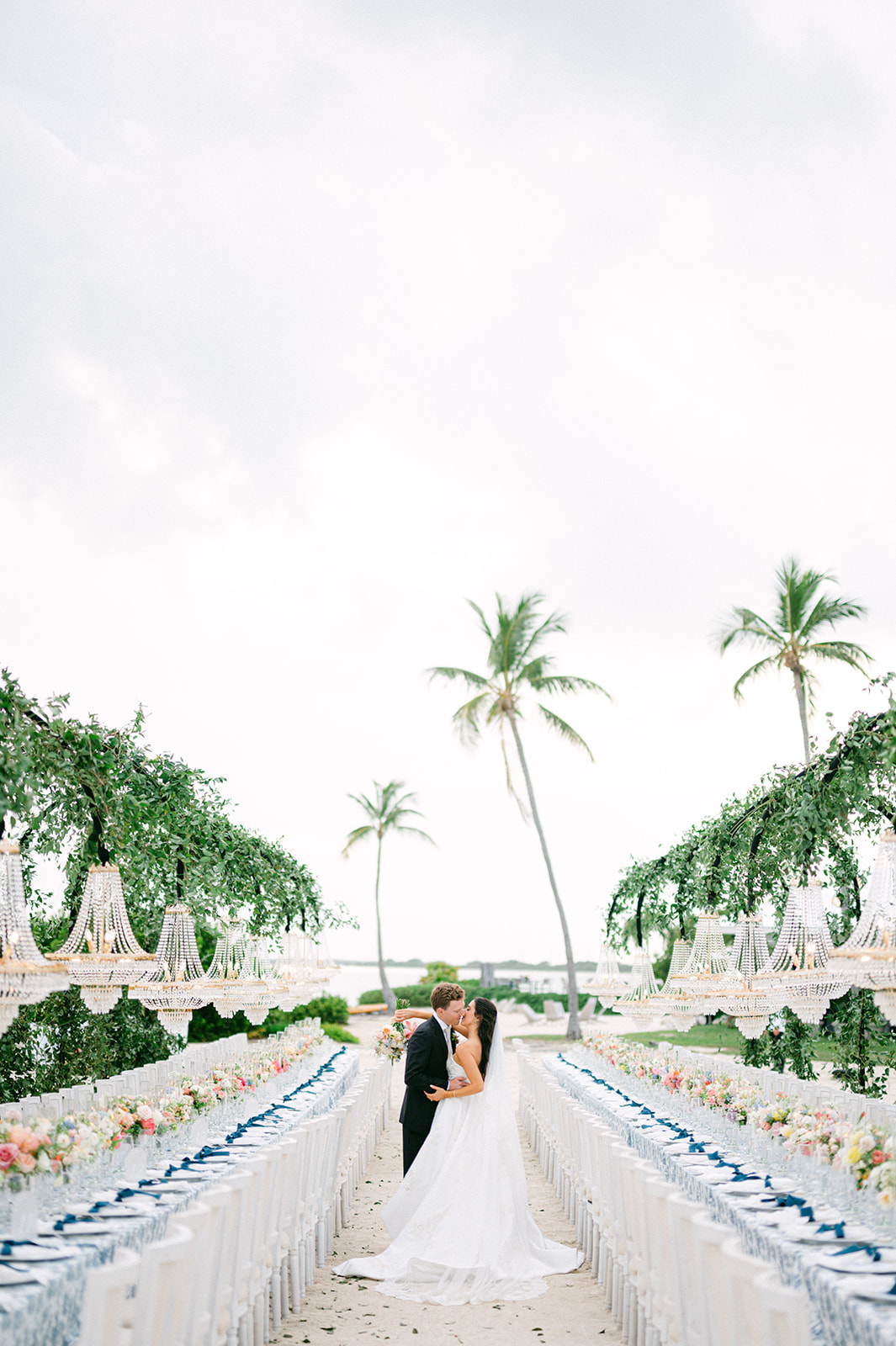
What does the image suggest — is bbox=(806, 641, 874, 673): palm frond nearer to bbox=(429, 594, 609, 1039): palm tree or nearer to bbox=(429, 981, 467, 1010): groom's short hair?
bbox=(429, 594, 609, 1039): palm tree

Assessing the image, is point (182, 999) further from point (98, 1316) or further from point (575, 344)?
point (575, 344)

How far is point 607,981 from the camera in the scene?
12547 millimetres

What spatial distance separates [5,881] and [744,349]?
11.7 metres

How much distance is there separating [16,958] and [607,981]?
8795 millimetres

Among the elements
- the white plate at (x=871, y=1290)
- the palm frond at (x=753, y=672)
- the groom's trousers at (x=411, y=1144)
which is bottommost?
the groom's trousers at (x=411, y=1144)

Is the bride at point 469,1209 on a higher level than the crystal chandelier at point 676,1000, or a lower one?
lower

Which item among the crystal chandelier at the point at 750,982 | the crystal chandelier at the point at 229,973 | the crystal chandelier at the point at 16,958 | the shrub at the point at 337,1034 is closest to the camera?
the crystal chandelier at the point at 16,958

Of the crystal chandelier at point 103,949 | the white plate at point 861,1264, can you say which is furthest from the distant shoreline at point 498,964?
the white plate at point 861,1264

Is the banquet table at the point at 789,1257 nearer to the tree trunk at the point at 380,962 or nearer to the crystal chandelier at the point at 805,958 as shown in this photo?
the crystal chandelier at the point at 805,958

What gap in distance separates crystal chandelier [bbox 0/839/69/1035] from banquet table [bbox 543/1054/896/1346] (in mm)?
3299

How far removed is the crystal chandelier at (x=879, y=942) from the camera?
523cm

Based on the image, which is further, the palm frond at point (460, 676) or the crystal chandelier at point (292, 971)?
the palm frond at point (460, 676)

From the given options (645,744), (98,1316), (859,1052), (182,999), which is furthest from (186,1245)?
→ (645,744)

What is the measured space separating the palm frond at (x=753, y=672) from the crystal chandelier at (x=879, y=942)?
613 inches
